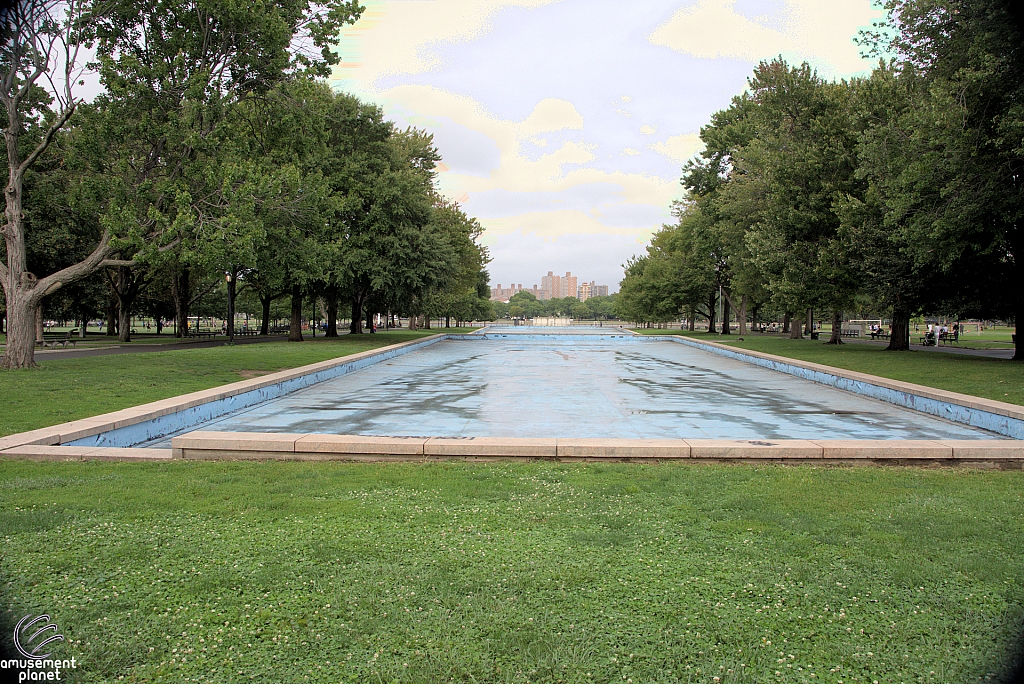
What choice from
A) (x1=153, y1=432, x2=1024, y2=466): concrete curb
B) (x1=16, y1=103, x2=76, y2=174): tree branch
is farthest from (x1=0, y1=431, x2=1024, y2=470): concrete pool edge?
(x1=16, y1=103, x2=76, y2=174): tree branch

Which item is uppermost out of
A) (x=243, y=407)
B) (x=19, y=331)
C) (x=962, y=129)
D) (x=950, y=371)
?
(x=962, y=129)

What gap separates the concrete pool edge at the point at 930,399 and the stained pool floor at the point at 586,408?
325 mm

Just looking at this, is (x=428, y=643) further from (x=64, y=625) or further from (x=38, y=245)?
(x=38, y=245)

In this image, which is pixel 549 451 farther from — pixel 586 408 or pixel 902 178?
pixel 902 178

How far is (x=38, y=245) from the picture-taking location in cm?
2911

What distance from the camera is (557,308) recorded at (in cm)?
17425

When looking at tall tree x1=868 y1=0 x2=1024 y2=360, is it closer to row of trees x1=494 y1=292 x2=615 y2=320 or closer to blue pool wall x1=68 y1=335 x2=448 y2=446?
blue pool wall x1=68 y1=335 x2=448 y2=446

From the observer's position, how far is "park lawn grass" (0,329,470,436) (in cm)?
1038

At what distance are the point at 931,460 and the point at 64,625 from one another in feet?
27.2

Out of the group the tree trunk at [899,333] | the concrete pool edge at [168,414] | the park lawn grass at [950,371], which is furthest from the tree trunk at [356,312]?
the tree trunk at [899,333]

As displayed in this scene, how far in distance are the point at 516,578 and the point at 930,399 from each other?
11.9 meters

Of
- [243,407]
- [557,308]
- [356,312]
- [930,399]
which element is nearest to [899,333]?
[930,399]

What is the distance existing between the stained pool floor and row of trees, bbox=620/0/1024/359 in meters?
6.71

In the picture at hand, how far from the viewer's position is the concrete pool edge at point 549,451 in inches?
283
